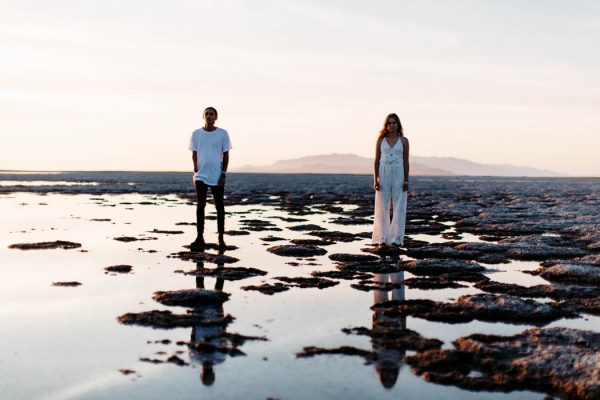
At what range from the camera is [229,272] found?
9.01 m

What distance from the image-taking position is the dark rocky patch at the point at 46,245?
38.7 ft

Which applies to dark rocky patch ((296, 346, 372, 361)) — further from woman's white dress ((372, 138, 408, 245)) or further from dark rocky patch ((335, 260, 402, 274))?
woman's white dress ((372, 138, 408, 245))

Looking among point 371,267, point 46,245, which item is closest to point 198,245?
point 46,245

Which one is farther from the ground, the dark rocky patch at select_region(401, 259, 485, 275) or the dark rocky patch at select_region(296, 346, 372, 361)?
the dark rocky patch at select_region(401, 259, 485, 275)

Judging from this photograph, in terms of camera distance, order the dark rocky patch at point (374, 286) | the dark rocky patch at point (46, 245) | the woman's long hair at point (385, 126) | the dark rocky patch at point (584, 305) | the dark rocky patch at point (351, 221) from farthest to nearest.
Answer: the dark rocky patch at point (351, 221) → the woman's long hair at point (385, 126) → the dark rocky patch at point (46, 245) → the dark rocky patch at point (374, 286) → the dark rocky patch at point (584, 305)

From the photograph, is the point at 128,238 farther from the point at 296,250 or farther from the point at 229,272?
the point at 229,272

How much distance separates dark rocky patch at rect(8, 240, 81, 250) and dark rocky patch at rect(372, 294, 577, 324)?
24.6 ft

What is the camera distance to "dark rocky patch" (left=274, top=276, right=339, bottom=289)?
8195mm

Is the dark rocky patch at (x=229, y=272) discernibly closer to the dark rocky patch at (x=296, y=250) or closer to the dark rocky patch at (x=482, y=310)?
the dark rocky patch at (x=296, y=250)

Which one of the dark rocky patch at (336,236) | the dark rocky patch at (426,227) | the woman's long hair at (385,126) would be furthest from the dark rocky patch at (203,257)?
the dark rocky patch at (426,227)

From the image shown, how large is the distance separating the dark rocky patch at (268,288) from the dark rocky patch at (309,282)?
0.24 m

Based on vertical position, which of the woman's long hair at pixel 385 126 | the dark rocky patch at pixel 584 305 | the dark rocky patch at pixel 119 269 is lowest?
the dark rocky patch at pixel 584 305

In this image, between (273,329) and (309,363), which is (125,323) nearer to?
(273,329)

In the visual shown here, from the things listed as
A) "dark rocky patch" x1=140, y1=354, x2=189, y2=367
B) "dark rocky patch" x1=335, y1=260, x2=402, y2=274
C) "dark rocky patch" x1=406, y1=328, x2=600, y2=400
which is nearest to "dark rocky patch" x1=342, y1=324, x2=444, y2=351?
"dark rocky patch" x1=406, y1=328, x2=600, y2=400
